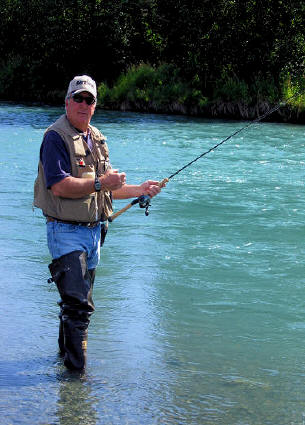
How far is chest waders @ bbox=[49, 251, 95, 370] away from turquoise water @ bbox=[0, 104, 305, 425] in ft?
0.84

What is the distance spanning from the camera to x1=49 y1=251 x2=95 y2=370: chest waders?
422 cm

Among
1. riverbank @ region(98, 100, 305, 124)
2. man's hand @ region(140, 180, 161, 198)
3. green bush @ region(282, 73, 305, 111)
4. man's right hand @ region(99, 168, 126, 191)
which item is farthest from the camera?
green bush @ region(282, 73, 305, 111)

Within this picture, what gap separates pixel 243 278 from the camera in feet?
22.3

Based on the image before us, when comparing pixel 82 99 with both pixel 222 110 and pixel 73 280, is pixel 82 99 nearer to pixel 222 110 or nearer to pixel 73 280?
pixel 73 280

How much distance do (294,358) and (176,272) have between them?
215 cm

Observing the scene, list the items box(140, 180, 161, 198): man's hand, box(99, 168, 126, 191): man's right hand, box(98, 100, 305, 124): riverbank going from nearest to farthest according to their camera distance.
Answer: box(99, 168, 126, 191): man's right hand
box(140, 180, 161, 198): man's hand
box(98, 100, 305, 124): riverbank

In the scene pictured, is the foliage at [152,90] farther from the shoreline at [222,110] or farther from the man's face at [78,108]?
the man's face at [78,108]

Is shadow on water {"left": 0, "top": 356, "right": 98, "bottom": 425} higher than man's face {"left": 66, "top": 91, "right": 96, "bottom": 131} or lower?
lower

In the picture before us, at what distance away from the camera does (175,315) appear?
18.9 feet

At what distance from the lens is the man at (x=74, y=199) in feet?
13.7

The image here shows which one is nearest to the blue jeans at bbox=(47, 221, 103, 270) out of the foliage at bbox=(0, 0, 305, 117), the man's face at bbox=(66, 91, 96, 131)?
the man's face at bbox=(66, 91, 96, 131)

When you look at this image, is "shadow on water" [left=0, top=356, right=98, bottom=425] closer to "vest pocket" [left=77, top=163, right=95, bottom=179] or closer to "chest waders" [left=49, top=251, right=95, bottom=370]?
"chest waders" [left=49, top=251, right=95, bottom=370]

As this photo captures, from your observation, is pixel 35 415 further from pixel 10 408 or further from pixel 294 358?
pixel 294 358

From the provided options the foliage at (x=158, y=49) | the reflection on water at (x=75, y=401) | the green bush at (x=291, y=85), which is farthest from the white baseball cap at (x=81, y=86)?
the foliage at (x=158, y=49)
